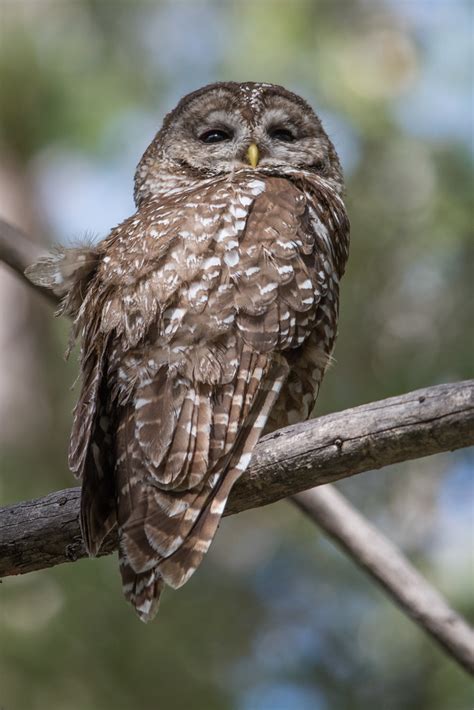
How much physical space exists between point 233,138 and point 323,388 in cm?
180

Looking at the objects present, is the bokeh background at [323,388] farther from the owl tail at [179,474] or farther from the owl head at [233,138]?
the owl tail at [179,474]

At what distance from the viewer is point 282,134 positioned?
15.3ft

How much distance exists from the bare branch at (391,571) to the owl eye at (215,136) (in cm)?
157

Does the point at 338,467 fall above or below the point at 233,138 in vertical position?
below

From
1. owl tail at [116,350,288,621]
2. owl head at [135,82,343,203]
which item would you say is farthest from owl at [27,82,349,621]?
owl head at [135,82,343,203]

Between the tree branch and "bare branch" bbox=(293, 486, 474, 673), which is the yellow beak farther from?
the tree branch

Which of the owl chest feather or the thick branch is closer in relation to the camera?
the thick branch

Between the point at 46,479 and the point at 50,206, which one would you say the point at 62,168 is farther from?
the point at 46,479

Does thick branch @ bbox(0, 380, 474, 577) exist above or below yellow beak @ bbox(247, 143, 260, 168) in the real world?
below

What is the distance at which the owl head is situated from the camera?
14.6 ft

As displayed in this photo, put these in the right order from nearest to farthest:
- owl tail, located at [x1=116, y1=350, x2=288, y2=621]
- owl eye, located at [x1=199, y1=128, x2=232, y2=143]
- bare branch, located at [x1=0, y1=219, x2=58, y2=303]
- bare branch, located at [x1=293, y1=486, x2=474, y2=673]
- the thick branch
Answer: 1. the thick branch
2. owl tail, located at [x1=116, y1=350, x2=288, y2=621]
3. bare branch, located at [x1=293, y1=486, x2=474, y2=673]
4. bare branch, located at [x1=0, y1=219, x2=58, y2=303]
5. owl eye, located at [x1=199, y1=128, x2=232, y2=143]

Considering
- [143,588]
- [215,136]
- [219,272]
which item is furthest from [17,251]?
[143,588]

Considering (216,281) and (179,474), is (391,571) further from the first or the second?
(216,281)

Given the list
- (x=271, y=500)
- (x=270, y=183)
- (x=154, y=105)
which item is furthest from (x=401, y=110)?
(x=271, y=500)
